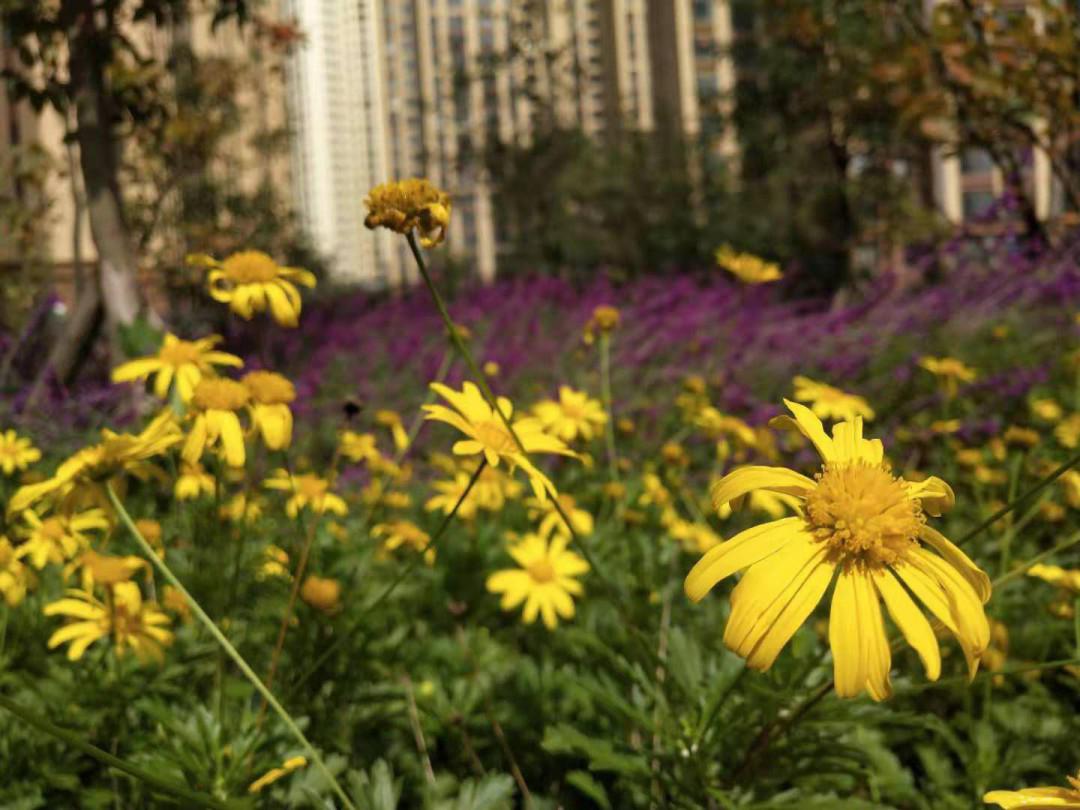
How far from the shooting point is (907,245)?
652 cm

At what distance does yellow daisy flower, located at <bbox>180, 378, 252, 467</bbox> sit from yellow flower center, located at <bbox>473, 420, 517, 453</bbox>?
0.28 m

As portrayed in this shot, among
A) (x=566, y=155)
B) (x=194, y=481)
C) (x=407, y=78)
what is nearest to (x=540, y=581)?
(x=194, y=481)

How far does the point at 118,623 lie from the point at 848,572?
3.30 feet

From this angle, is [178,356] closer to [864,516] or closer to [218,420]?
[218,420]

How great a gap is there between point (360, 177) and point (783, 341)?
341 ft

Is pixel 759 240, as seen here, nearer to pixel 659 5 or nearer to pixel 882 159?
pixel 882 159

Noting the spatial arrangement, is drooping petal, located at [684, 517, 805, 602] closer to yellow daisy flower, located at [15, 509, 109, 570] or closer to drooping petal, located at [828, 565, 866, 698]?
drooping petal, located at [828, 565, 866, 698]

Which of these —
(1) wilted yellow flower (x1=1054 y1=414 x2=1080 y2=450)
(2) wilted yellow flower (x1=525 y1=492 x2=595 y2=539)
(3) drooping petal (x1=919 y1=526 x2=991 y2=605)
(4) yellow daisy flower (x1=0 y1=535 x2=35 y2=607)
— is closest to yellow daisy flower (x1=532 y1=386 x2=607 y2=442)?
(2) wilted yellow flower (x1=525 y1=492 x2=595 y2=539)

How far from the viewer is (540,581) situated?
5.22ft

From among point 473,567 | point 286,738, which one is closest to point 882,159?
point 473,567

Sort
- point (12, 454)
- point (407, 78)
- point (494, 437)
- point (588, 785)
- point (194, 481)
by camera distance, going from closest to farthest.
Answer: point (494, 437)
point (588, 785)
point (194, 481)
point (12, 454)
point (407, 78)

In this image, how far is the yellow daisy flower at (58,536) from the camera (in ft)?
3.93

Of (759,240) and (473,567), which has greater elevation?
(759,240)

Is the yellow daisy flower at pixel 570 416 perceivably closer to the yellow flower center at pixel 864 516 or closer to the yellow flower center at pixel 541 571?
the yellow flower center at pixel 541 571
